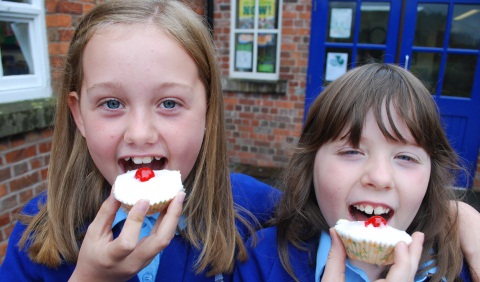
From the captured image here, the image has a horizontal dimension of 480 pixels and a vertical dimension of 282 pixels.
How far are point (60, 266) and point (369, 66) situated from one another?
5.06ft

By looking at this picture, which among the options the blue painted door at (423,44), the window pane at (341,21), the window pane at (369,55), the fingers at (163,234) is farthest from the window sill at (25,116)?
the window pane at (369,55)

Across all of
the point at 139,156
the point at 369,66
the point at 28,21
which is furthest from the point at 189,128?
the point at 28,21

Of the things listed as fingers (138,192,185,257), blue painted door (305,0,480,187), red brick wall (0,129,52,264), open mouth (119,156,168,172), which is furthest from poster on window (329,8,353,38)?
fingers (138,192,185,257)

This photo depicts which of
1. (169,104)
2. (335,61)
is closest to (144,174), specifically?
(169,104)

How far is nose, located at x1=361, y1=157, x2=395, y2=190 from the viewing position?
1.29m

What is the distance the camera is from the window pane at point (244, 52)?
5.74 m

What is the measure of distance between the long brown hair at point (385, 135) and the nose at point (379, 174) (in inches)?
3.7

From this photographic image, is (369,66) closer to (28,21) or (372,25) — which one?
(28,21)

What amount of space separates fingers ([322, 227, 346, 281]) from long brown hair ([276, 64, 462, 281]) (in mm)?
266

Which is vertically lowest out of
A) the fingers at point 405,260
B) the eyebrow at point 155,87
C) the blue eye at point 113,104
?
the fingers at point 405,260

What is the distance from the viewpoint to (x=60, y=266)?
1.41 metres

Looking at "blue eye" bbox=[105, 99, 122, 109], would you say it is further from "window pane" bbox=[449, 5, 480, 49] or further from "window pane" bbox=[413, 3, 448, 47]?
"window pane" bbox=[449, 5, 480, 49]

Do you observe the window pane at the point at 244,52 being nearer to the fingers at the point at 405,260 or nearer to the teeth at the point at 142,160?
the teeth at the point at 142,160

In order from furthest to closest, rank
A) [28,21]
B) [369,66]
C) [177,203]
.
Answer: [28,21] < [369,66] < [177,203]
